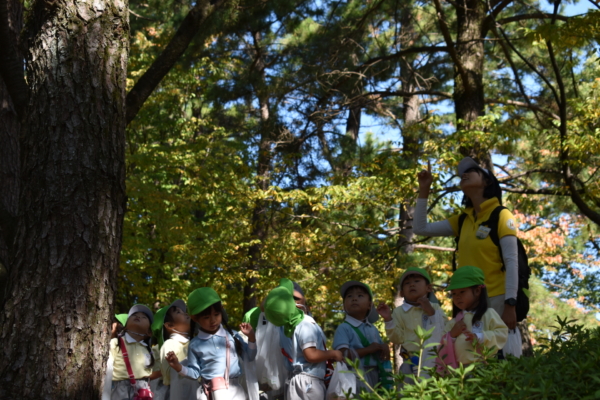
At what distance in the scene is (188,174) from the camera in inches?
575

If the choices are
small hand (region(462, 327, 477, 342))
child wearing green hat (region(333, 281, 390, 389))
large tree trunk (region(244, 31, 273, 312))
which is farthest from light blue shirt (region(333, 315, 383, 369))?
large tree trunk (region(244, 31, 273, 312))

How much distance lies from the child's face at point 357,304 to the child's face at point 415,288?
1.29 feet

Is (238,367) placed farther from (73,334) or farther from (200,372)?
(73,334)

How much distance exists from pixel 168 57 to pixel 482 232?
2.90m

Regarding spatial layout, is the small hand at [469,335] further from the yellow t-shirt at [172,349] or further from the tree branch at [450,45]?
the tree branch at [450,45]

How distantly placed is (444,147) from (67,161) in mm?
6097

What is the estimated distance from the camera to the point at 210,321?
15.3ft

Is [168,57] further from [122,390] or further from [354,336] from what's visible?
[122,390]

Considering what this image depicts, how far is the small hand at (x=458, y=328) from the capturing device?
3455 mm

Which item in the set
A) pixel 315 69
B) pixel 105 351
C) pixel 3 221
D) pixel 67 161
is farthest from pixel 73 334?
pixel 315 69

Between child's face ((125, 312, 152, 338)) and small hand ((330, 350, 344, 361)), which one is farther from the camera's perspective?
child's face ((125, 312, 152, 338))

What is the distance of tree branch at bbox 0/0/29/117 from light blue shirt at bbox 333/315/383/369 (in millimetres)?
3313

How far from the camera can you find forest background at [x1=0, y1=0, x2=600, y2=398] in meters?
3.74

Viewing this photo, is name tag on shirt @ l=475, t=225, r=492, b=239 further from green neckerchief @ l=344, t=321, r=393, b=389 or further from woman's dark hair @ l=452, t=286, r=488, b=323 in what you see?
green neckerchief @ l=344, t=321, r=393, b=389
